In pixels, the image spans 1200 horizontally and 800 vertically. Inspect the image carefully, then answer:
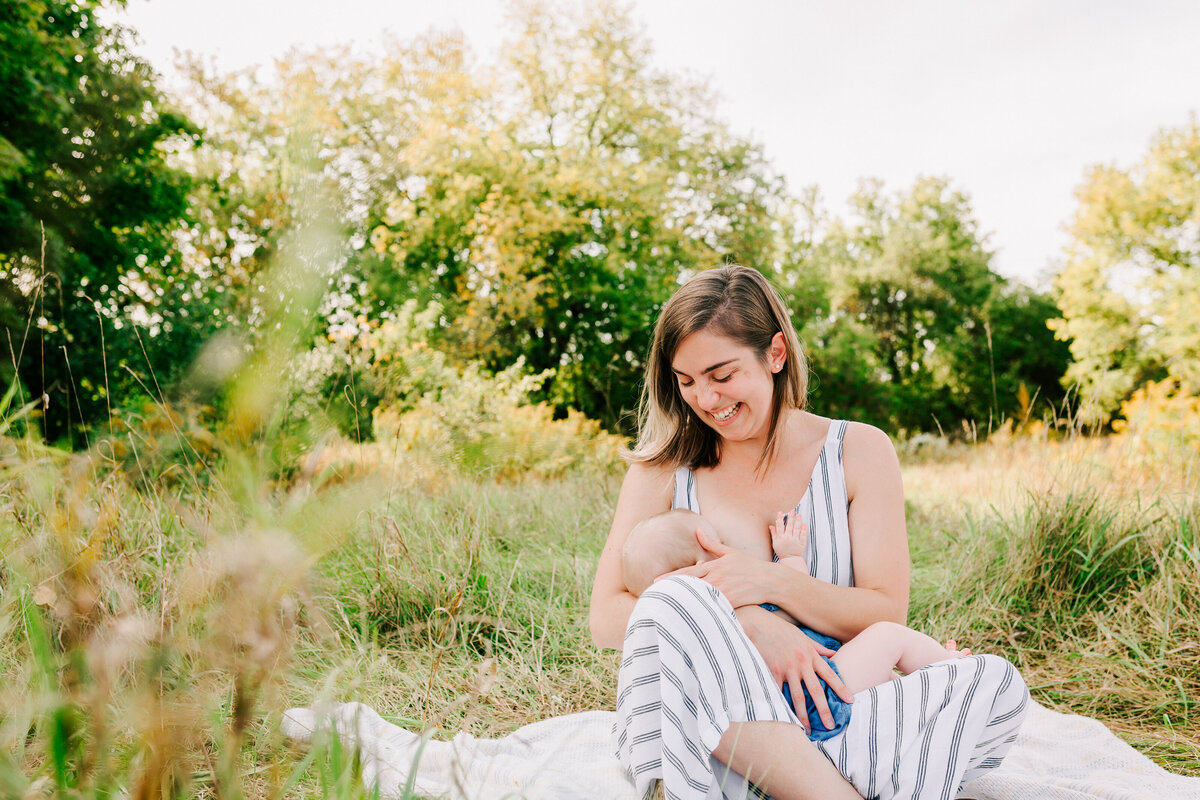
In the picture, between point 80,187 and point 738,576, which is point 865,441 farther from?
point 80,187

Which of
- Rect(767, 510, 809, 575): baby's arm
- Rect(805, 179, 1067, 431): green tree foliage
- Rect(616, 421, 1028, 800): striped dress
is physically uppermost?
Rect(805, 179, 1067, 431): green tree foliage

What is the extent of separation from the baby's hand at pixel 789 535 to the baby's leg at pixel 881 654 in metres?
0.27

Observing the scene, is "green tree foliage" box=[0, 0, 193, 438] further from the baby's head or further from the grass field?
the baby's head

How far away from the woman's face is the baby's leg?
23.9 inches

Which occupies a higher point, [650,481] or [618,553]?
[650,481]

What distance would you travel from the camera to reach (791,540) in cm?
201

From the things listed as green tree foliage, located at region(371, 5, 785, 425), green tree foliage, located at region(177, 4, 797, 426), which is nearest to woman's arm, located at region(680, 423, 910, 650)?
green tree foliage, located at region(371, 5, 785, 425)

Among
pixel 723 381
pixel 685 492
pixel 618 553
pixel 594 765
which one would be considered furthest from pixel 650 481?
pixel 594 765

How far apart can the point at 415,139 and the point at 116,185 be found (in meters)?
4.54

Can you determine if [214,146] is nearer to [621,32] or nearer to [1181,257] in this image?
[621,32]

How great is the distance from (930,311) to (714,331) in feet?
66.2

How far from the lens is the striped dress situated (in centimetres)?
160

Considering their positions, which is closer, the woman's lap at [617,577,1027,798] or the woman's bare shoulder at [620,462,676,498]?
the woman's lap at [617,577,1027,798]

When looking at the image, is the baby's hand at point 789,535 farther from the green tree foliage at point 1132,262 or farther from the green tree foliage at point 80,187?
the green tree foliage at point 1132,262
